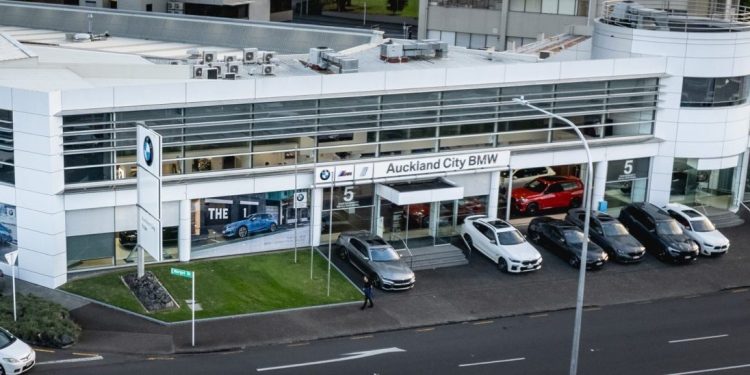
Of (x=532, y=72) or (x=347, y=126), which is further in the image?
(x=532, y=72)

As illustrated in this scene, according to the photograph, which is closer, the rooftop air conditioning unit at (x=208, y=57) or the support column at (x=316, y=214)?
the support column at (x=316, y=214)

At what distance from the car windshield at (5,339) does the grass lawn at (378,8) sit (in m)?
91.5

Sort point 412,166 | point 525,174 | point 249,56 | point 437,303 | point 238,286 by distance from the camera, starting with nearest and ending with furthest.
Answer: point 437,303 → point 238,286 → point 412,166 → point 249,56 → point 525,174

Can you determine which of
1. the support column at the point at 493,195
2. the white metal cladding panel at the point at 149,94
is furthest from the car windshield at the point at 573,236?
the white metal cladding panel at the point at 149,94

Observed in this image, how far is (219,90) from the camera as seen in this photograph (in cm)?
4831

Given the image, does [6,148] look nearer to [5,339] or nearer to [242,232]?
[5,339]

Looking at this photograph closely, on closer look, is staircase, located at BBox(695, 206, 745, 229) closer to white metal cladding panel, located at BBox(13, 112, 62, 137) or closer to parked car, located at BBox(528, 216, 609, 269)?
parked car, located at BBox(528, 216, 609, 269)


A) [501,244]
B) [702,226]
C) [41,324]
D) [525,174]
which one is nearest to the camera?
[41,324]

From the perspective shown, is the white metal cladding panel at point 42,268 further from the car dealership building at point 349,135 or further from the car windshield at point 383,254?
the car windshield at point 383,254

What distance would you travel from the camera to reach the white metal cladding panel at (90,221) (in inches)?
1854

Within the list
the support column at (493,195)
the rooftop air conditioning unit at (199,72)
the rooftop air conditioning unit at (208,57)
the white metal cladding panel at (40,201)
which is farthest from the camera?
the support column at (493,195)

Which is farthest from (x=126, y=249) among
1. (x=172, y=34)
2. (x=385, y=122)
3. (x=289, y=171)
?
(x=172, y=34)

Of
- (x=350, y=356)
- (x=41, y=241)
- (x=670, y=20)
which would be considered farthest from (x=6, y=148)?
(x=670, y=20)

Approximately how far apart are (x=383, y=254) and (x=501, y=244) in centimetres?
532
